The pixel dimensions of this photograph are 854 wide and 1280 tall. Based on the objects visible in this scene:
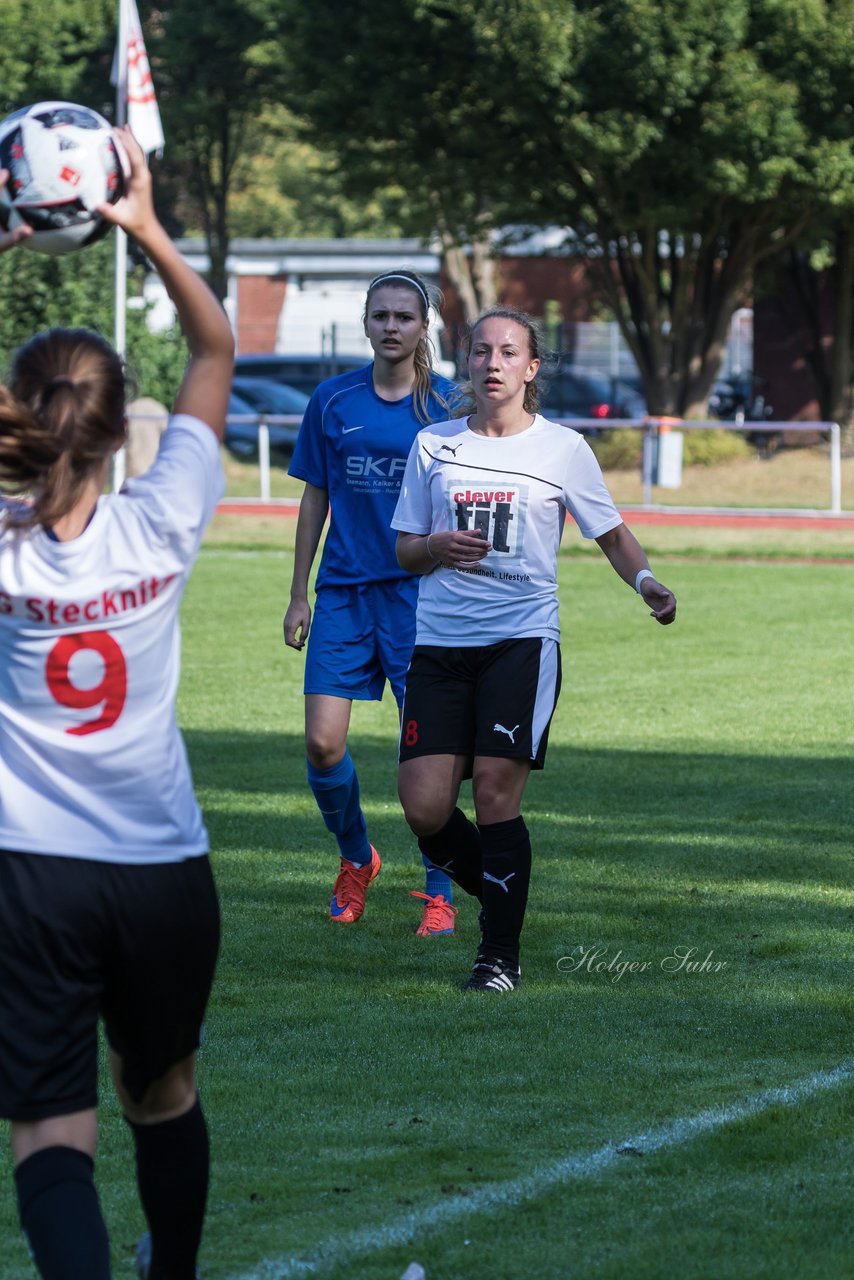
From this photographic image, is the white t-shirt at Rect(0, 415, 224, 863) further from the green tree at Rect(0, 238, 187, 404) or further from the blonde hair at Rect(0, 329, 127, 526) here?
the green tree at Rect(0, 238, 187, 404)

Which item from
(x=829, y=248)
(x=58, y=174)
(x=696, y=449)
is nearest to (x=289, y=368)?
(x=829, y=248)

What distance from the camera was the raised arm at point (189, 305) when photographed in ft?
10.0

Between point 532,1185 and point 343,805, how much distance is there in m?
2.85

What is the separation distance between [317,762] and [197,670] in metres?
6.92

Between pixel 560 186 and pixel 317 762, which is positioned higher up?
pixel 560 186

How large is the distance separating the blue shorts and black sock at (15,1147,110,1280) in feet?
12.5

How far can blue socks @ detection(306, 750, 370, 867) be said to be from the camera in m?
6.71

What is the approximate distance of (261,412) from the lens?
109ft

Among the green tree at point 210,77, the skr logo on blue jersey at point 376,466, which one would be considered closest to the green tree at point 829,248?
the green tree at point 210,77

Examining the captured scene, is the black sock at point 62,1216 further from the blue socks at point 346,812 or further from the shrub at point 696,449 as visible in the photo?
the shrub at point 696,449

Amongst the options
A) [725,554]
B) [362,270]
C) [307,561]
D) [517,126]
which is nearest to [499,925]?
[307,561]

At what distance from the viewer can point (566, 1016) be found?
212 inches

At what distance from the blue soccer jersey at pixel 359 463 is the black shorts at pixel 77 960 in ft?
12.3

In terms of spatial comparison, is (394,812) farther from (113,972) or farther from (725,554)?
Result: (725,554)
